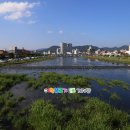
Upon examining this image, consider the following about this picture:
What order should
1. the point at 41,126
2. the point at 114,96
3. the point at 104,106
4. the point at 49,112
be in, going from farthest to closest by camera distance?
the point at 114,96 → the point at 104,106 → the point at 49,112 → the point at 41,126

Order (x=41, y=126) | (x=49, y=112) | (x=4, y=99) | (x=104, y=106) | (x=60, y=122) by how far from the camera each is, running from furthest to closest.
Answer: (x=4, y=99), (x=104, y=106), (x=49, y=112), (x=60, y=122), (x=41, y=126)

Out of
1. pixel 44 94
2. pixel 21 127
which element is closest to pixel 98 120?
pixel 21 127

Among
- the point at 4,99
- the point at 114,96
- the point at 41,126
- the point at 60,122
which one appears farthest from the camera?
the point at 114,96

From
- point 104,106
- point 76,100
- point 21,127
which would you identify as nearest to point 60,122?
point 21,127

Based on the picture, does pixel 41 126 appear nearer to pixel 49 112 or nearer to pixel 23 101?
pixel 49 112

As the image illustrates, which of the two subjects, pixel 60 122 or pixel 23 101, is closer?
pixel 60 122

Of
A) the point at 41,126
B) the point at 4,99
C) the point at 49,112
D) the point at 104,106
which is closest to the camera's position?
the point at 41,126

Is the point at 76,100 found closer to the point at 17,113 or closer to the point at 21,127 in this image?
the point at 17,113

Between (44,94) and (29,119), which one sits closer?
(29,119)
